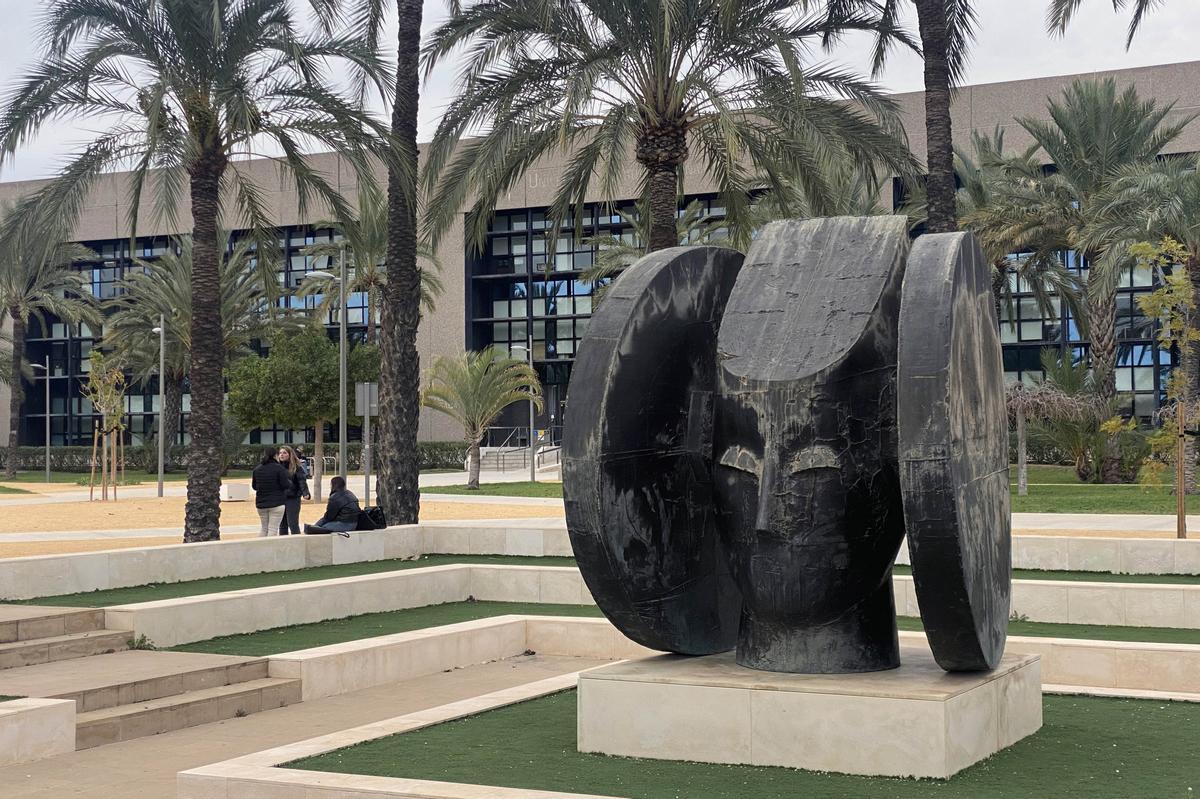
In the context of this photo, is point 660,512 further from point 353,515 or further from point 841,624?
point 353,515

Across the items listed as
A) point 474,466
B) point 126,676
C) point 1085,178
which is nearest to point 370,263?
point 474,466

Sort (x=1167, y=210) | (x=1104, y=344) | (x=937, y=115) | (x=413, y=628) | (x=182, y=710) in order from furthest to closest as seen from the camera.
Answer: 1. (x=1104, y=344)
2. (x=1167, y=210)
3. (x=937, y=115)
4. (x=413, y=628)
5. (x=182, y=710)

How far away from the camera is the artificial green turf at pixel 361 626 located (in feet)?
39.3

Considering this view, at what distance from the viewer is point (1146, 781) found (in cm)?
700

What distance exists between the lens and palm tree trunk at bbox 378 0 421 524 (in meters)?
20.8

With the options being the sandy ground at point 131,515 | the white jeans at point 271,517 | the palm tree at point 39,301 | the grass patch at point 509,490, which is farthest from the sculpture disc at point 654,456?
the palm tree at point 39,301

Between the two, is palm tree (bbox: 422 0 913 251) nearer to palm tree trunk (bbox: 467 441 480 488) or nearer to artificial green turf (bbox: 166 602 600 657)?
artificial green turf (bbox: 166 602 600 657)

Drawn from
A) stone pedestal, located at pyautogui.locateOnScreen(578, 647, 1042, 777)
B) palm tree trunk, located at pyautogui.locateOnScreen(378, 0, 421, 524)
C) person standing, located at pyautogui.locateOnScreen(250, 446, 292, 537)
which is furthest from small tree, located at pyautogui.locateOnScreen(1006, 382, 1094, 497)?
stone pedestal, located at pyautogui.locateOnScreen(578, 647, 1042, 777)

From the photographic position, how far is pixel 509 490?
Result: 39.8 metres

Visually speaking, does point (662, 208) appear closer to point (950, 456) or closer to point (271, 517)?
point (271, 517)

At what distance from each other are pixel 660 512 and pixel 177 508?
87.9 feet

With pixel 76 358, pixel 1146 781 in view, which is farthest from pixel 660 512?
pixel 76 358

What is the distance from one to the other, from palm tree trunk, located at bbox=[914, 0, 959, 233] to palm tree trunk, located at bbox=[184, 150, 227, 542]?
970 cm

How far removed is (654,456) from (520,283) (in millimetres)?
54110
